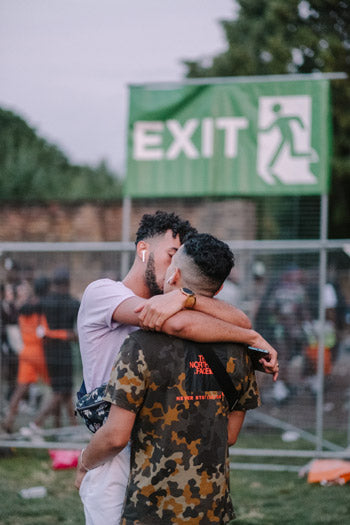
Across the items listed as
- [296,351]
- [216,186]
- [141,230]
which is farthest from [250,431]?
[141,230]

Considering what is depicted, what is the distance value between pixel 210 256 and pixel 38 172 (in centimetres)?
3182

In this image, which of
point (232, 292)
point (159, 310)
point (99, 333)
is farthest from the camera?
point (232, 292)

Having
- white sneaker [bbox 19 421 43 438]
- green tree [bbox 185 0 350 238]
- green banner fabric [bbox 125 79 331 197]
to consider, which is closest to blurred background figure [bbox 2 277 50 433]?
white sneaker [bbox 19 421 43 438]

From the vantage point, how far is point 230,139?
6.95 meters

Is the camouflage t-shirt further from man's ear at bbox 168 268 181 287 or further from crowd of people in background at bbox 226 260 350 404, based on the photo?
crowd of people in background at bbox 226 260 350 404

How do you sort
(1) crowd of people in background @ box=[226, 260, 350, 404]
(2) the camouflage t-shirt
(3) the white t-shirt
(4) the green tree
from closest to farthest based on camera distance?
1. (2) the camouflage t-shirt
2. (3) the white t-shirt
3. (1) crowd of people in background @ box=[226, 260, 350, 404]
4. (4) the green tree

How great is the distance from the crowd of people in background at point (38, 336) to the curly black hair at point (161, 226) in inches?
158

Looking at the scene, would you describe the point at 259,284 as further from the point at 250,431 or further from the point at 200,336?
the point at 200,336

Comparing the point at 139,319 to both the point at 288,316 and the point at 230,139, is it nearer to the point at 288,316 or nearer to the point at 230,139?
the point at 230,139

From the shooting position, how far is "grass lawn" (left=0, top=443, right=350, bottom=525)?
5191 mm

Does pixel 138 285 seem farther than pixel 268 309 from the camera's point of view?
No

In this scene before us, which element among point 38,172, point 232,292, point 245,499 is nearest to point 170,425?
point 245,499

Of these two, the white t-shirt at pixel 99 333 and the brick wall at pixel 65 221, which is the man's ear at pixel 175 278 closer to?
the white t-shirt at pixel 99 333

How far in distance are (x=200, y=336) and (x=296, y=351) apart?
4.94 meters
